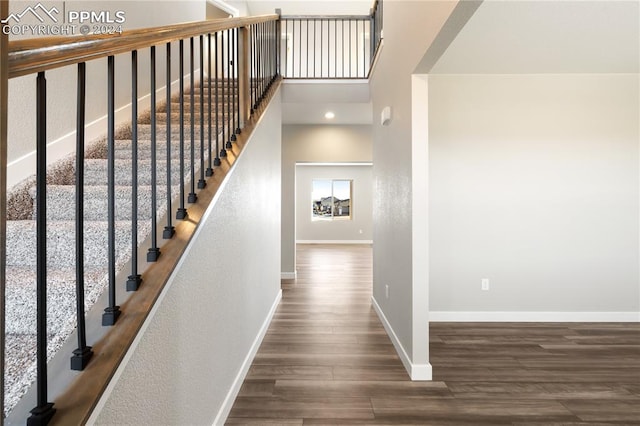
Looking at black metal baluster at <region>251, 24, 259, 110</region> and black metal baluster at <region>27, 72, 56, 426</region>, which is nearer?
black metal baluster at <region>27, 72, 56, 426</region>

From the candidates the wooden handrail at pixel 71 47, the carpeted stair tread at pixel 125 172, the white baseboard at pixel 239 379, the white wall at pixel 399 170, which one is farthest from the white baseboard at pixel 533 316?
the wooden handrail at pixel 71 47

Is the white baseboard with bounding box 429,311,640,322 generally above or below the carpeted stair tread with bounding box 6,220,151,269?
below

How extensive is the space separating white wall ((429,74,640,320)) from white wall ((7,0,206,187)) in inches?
119

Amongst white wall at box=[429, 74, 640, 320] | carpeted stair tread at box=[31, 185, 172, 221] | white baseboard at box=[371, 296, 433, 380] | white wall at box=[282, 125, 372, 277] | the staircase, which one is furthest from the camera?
white wall at box=[282, 125, 372, 277]

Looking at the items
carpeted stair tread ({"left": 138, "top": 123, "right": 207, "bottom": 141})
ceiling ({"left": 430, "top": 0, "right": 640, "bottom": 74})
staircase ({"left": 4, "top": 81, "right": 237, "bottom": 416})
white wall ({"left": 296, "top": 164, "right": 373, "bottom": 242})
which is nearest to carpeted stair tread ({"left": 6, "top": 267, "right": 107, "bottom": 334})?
staircase ({"left": 4, "top": 81, "right": 237, "bottom": 416})

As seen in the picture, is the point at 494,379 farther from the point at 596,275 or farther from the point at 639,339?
the point at 596,275

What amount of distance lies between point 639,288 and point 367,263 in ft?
14.0

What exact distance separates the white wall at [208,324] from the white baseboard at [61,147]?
1225mm

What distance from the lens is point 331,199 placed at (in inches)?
424

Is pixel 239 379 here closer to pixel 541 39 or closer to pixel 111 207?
pixel 111 207

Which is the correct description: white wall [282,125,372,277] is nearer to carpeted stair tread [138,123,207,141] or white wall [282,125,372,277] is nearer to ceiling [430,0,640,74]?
ceiling [430,0,640,74]

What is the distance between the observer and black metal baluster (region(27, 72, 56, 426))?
27.4 inches

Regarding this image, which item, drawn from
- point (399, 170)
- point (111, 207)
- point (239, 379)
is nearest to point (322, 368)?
point (239, 379)

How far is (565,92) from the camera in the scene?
3.52 meters
